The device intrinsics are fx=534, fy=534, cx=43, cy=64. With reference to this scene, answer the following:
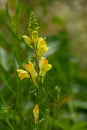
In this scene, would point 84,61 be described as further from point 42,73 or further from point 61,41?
point 42,73

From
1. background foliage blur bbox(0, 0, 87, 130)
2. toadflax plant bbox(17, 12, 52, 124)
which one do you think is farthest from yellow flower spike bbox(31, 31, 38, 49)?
background foliage blur bbox(0, 0, 87, 130)

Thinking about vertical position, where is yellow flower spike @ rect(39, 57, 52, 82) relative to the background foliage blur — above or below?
above

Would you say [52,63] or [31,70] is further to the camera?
[52,63]

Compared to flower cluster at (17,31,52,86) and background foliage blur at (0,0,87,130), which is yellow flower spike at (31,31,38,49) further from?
background foliage blur at (0,0,87,130)

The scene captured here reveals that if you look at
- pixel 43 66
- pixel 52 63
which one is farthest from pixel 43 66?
pixel 52 63

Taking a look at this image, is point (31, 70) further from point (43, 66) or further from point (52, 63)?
point (52, 63)

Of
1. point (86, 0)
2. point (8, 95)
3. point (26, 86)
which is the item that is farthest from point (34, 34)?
point (86, 0)

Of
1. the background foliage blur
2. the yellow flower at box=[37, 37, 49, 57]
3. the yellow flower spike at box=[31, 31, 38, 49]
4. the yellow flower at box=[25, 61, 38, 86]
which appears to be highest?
the yellow flower spike at box=[31, 31, 38, 49]
